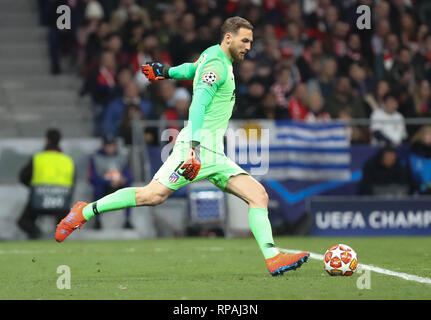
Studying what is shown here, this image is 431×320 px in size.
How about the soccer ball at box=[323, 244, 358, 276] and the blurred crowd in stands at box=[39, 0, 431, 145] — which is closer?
the soccer ball at box=[323, 244, 358, 276]

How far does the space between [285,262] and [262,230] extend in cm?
44

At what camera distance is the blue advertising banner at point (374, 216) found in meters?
16.3

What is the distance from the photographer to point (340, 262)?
878 cm

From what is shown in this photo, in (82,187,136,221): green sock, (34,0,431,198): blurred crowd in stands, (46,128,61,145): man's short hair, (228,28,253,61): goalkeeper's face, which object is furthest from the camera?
(34,0,431,198): blurred crowd in stands

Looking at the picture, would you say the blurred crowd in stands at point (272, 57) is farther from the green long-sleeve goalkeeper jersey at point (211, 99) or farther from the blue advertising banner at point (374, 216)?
the green long-sleeve goalkeeper jersey at point (211, 99)

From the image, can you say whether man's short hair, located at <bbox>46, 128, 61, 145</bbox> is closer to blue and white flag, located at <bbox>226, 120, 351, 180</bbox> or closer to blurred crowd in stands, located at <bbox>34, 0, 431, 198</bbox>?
blurred crowd in stands, located at <bbox>34, 0, 431, 198</bbox>

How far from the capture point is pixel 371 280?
839 cm

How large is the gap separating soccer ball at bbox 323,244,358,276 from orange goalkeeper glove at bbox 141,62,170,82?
7.70 feet

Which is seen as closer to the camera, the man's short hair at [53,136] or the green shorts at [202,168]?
the green shorts at [202,168]

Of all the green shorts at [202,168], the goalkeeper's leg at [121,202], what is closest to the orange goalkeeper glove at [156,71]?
the green shorts at [202,168]

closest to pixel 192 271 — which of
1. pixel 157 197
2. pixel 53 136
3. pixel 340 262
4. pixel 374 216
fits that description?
pixel 157 197

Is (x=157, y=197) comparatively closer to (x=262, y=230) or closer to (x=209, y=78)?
(x=262, y=230)

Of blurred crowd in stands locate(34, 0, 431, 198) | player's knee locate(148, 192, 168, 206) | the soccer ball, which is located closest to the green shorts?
player's knee locate(148, 192, 168, 206)

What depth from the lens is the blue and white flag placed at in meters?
16.4
